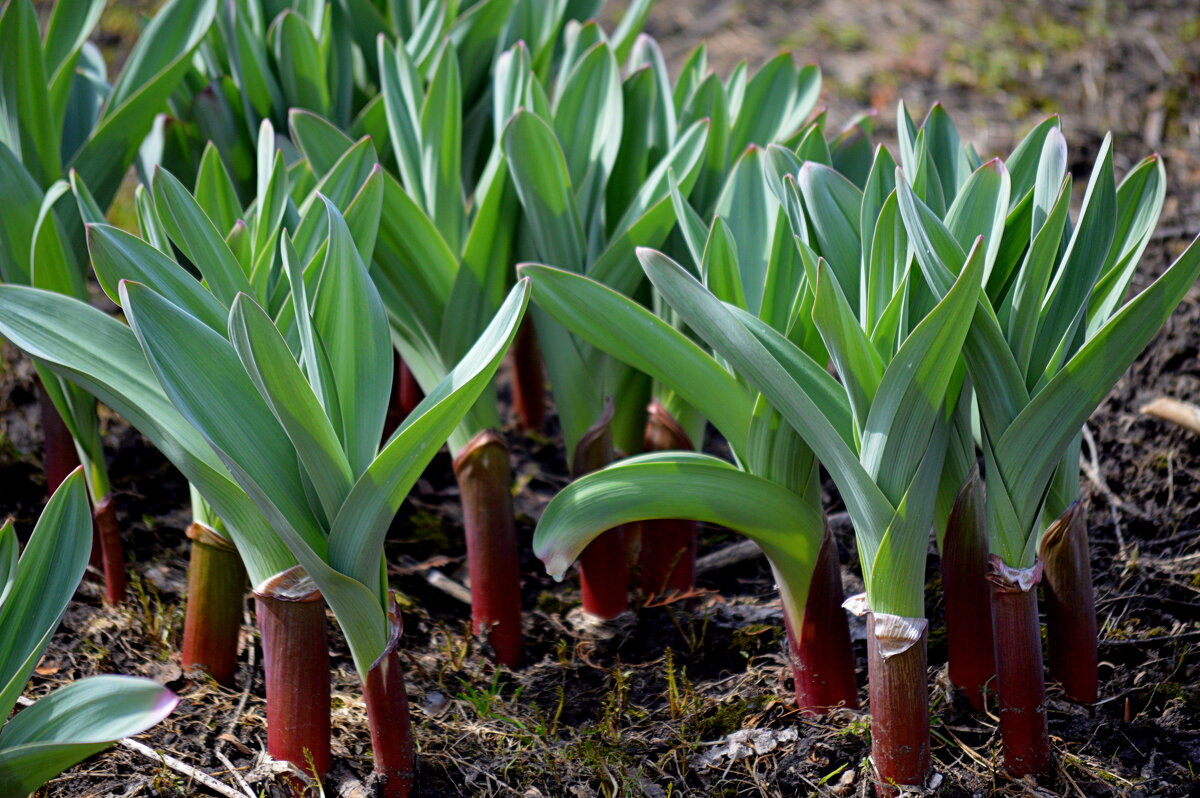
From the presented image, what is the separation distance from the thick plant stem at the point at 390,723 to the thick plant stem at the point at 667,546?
53 cm

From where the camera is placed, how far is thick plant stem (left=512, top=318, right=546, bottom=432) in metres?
2.26

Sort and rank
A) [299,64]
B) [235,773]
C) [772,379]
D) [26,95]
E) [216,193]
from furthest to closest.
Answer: [299,64] → [26,95] → [216,193] → [235,773] → [772,379]

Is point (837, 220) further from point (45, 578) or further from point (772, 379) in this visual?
point (45, 578)

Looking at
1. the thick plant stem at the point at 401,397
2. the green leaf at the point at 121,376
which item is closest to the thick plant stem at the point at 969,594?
the green leaf at the point at 121,376

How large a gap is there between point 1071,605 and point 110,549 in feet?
4.74

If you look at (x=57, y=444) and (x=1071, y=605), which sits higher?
(x=57, y=444)

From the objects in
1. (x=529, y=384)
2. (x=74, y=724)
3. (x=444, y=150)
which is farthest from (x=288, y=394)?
(x=529, y=384)

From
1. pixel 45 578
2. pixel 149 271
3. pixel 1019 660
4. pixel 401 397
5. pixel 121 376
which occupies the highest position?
pixel 401 397

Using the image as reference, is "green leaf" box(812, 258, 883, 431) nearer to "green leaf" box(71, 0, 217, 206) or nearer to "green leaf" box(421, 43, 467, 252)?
"green leaf" box(421, 43, 467, 252)

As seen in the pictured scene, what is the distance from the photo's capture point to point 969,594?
135 cm

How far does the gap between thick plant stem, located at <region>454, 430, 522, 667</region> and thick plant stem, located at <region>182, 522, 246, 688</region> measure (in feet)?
1.14

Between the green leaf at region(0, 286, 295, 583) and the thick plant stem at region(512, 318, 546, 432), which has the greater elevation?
the thick plant stem at region(512, 318, 546, 432)

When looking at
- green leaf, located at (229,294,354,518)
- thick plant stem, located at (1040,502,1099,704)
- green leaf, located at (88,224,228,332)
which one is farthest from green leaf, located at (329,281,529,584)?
thick plant stem, located at (1040,502,1099,704)

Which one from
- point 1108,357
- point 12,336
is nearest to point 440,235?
point 12,336
